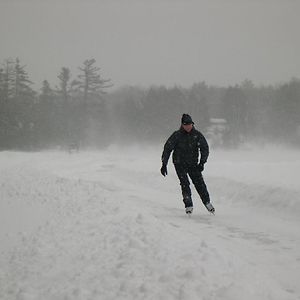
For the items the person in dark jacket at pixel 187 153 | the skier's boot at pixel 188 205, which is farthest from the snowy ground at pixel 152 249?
the person in dark jacket at pixel 187 153

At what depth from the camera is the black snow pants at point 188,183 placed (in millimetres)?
8734

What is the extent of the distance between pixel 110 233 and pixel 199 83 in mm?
80063

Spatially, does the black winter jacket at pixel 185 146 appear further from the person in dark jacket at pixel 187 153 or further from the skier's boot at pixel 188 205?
the skier's boot at pixel 188 205

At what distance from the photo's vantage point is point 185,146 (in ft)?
28.7

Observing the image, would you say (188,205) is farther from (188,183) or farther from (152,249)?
(152,249)

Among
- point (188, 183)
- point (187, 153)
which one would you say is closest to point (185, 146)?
point (187, 153)

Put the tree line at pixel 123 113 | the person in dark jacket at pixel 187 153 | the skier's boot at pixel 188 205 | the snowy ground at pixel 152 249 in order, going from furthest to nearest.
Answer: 1. the tree line at pixel 123 113
2. the person in dark jacket at pixel 187 153
3. the skier's boot at pixel 188 205
4. the snowy ground at pixel 152 249

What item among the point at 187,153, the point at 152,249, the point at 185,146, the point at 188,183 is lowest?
the point at 152,249

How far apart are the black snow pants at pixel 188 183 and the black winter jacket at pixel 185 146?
15 centimetres

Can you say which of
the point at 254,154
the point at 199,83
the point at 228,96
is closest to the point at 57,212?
the point at 254,154

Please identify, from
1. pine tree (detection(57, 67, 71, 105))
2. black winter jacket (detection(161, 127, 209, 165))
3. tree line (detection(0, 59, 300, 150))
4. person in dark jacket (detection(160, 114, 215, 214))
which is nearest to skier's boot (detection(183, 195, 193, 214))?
person in dark jacket (detection(160, 114, 215, 214))

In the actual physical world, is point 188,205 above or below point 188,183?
below

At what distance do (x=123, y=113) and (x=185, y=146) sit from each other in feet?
202

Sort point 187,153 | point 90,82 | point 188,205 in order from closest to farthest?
point 188,205 < point 187,153 < point 90,82
